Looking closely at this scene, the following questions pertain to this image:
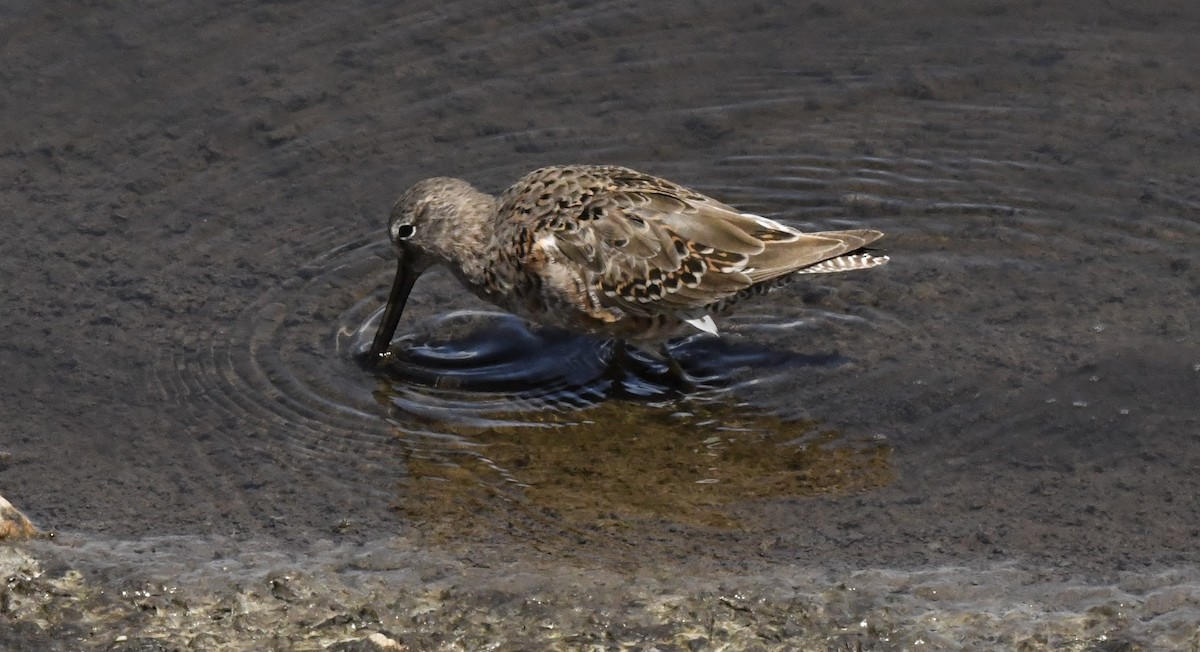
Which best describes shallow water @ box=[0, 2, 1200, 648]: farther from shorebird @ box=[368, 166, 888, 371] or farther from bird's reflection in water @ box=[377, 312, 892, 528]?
shorebird @ box=[368, 166, 888, 371]

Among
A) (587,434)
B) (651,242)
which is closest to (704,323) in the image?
(651,242)

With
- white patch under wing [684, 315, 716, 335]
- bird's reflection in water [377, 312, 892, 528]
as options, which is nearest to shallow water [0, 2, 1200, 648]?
bird's reflection in water [377, 312, 892, 528]

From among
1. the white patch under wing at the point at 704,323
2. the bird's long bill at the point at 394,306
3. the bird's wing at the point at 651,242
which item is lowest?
the white patch under wing at the point at 704,323

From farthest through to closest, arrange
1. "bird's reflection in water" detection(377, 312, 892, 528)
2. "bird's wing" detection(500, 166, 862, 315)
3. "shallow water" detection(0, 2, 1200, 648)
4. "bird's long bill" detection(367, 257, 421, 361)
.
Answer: "bird's long bill" detection(367, 257, 421, 361) → "bird's wing" detection(500, 166, 862, 315) → "bird's reflection in water" detection(377, 312, 892, 528) → "shallow water" detection(0, 2, 1200, 648)

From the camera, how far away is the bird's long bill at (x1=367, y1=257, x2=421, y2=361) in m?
6.98

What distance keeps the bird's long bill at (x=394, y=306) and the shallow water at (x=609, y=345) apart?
106 mm

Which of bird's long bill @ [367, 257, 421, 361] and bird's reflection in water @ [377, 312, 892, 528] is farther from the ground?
bird's long bill @ [367, 257, 421, 361]

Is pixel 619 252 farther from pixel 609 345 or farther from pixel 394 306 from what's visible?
pixel 394 306

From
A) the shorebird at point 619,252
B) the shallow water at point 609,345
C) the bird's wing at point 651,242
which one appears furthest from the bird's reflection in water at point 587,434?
the bird's wing at point 651,242

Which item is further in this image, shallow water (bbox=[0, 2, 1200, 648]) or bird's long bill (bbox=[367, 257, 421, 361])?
bird's long bill (bbox=[367, 257, 421, 361])

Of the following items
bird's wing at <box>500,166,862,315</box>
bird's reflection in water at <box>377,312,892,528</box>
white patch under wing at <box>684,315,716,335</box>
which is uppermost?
bird's wing at <box>500,166,862,315</box>

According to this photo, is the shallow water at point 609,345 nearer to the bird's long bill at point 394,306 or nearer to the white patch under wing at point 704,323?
the bird's long bill at point 394,306

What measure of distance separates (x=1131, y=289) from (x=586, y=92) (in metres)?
3.15

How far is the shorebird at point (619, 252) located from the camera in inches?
267
